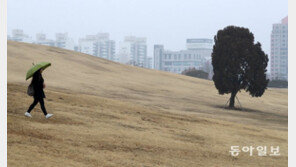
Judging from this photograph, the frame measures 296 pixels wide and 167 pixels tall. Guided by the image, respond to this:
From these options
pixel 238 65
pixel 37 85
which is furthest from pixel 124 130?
pixel 238 65

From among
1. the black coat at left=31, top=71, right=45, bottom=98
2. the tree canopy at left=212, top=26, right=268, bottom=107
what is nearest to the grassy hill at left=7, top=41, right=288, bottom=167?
the black coat at left=31, top=71, right=45, bottom=98

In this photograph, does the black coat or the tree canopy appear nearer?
the black coat

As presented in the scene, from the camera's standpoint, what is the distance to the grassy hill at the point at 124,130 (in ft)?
54.3

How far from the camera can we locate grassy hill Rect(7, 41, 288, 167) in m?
16.6

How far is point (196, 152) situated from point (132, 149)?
2771 millimetres

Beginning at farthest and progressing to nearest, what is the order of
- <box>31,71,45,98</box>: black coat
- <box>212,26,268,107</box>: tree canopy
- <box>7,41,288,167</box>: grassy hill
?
<box>212,26,268,107</box>: tree canopy, <box>31,71,45,98</box>: black coat, <box>7,41,288,167</box>: grassy hill

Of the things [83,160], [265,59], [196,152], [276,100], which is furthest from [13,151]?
[276,100]

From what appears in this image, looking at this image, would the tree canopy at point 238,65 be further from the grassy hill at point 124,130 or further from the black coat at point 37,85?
the black coat at point 37,85

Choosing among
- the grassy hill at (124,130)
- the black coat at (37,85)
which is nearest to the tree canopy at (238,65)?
the grassy hill at (124,130)

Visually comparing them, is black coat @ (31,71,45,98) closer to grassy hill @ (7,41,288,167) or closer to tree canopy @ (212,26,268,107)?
grassy hill @ (7,41,288,167)

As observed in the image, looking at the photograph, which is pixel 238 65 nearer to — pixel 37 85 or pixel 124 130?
pixel 124 130

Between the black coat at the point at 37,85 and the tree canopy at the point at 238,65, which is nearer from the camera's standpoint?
the black coat at the point at 37,85

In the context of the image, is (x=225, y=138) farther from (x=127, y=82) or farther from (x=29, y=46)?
(x=29, y=46)

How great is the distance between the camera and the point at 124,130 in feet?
71.3
